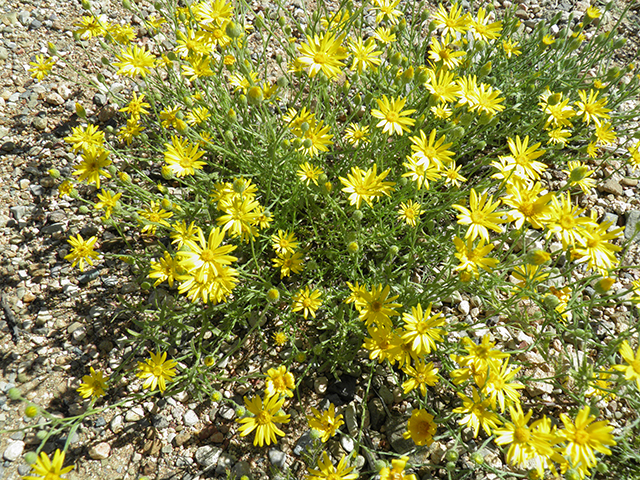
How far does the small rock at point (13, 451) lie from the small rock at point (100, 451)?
467mm

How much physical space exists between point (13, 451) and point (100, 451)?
58 cm

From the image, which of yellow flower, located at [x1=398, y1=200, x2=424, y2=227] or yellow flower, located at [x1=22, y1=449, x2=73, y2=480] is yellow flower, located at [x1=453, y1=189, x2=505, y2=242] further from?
yellow flower, located at [x1=22, y1=449, x2=73, y2=480]

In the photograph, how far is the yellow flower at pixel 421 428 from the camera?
2652mm

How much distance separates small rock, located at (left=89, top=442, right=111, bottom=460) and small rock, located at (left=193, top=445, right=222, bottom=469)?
2.09ft

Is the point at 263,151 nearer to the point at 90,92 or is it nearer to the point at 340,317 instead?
the point at 340,317

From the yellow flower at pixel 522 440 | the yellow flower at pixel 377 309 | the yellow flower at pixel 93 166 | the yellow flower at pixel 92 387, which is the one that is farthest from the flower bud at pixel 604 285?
the yellow flower at pixel 93 166

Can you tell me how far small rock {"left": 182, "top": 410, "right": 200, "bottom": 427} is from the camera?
304cm

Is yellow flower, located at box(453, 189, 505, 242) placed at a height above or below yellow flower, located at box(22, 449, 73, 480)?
above

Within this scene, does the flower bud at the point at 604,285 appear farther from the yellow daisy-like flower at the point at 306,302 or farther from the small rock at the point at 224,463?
the small rock at the point at 224,463

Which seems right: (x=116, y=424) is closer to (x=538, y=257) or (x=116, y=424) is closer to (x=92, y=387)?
(x=92, y=387)

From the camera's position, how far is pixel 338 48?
286 centimetres

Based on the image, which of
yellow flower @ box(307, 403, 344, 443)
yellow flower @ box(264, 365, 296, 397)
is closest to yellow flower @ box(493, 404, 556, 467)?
yellow flower @ box(307, 403, 344, 443)

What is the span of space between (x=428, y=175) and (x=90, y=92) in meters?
4.11

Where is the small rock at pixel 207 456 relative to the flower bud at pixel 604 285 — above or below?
below
